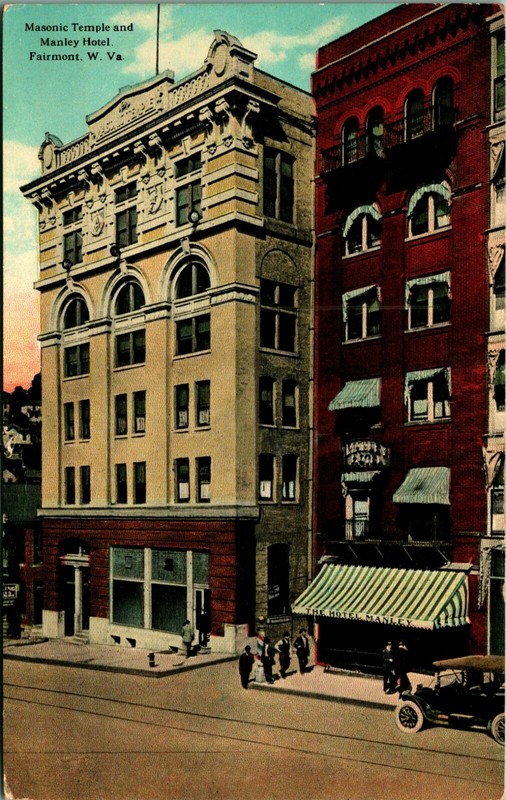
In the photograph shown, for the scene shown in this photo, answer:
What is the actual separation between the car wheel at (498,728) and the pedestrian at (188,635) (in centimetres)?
527

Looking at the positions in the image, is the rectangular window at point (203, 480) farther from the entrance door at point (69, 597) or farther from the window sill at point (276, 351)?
the entrance door at point (69, 597)

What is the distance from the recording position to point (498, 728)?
12469mm

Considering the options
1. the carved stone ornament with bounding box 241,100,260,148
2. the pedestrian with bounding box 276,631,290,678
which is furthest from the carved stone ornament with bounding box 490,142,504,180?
the pedestrian with bounding box 276,631,290,678

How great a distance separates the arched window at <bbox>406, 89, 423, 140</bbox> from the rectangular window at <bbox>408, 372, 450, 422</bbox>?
4.20 m

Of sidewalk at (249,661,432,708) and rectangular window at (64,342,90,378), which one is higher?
rectangular window at (64,342,90,378)

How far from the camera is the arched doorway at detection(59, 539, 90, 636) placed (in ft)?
52.5

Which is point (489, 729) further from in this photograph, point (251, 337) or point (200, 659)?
point (251, 337)

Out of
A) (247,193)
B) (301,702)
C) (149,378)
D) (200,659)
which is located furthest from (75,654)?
(247,193)

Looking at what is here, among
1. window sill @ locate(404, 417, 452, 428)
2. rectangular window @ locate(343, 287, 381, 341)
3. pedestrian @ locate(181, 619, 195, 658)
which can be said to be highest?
rectangular window @ locate(343, 287, 381, 341)

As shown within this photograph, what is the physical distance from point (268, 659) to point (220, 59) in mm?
10449

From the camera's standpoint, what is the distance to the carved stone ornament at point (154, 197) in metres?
15.1

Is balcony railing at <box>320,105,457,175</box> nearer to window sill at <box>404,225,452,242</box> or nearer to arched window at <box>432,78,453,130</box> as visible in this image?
arched window at <box>432,78,453,130</box>

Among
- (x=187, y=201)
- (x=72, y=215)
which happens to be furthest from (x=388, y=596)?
(x=72, y=215)

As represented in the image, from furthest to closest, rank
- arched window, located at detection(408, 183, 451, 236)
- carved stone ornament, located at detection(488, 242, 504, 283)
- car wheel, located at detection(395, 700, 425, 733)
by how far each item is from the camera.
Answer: arched window, located at detection(408, 183, 451, 236) < carved stone ornament, located at detection(488, 242, 504, 283) < car wheel, located at detection(395, 700, 425, 733)
